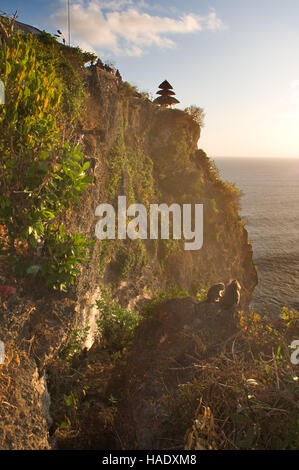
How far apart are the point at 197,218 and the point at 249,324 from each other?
18394mm

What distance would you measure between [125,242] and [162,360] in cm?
956

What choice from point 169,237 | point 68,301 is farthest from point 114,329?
point 169,237

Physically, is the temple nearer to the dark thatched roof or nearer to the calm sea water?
the dark thatched roof

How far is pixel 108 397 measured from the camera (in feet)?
23.2

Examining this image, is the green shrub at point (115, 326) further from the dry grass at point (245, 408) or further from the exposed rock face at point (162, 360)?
the dry grass at point (245, 408)

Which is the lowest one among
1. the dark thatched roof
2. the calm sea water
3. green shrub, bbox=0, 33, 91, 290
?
the calm sea water

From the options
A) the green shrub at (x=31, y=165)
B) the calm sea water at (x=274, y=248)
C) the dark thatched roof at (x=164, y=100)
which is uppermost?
the dark thatched roof at (x=164, y=100)

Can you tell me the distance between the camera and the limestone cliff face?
5.56m

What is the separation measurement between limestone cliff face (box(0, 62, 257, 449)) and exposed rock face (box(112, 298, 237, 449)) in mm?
1896

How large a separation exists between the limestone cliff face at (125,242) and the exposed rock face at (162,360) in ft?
6.22

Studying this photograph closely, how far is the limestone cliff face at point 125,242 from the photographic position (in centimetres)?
556

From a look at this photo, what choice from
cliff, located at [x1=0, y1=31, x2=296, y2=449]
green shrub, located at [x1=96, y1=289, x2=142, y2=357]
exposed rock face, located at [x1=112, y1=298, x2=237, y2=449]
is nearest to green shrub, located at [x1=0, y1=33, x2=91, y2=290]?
cliff, located at [x1=0, y1=31, x2=296, y2=449]

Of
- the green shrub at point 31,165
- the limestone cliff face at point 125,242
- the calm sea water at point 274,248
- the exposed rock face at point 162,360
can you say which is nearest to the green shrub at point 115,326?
the limestone cliff face at point 125,242
